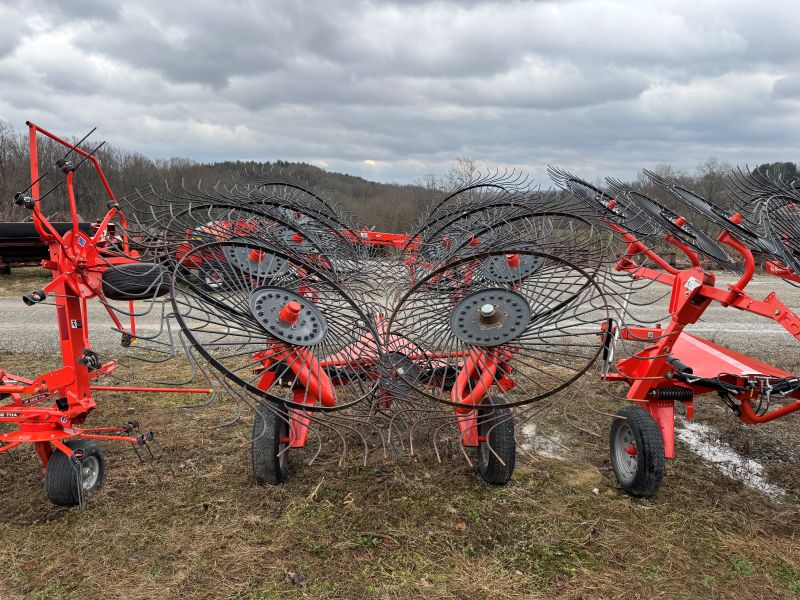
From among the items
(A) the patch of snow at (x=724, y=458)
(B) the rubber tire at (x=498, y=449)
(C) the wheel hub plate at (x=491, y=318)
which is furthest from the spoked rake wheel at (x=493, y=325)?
(A) the patch of snow at (x=724, y=458)

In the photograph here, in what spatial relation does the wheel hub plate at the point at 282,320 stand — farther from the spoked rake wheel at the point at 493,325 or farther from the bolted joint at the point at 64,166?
the bolted joint at the point at 64,166

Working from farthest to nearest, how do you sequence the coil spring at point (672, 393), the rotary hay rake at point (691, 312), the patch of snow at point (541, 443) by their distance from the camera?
1. the patch of snow at point (541, 443)
2. the coil spring at point (672, 393)
3. the rotary hay rake at point (691, 312)

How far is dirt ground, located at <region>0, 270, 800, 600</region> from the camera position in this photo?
289 cm

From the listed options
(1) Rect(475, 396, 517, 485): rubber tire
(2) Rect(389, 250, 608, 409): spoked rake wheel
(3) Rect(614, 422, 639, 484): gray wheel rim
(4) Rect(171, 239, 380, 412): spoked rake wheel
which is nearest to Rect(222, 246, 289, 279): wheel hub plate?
(4) Rect(171, 239, 380, 412): spoked rake wheel

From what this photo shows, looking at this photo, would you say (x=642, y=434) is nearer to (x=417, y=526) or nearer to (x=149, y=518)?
(x=417, y=526)

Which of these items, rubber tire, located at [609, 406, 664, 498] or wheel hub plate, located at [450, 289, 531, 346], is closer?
wheel hub plate, located at [450, 289, 531, 346]

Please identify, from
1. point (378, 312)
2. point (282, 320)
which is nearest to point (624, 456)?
point (378, 312)

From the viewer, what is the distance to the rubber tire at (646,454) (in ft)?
11.7

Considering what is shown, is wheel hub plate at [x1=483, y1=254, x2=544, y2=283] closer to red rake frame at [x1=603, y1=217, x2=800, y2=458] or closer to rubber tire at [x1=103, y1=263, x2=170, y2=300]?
red rake frame at [x1=603, y1=217, x2=800, y2=458]

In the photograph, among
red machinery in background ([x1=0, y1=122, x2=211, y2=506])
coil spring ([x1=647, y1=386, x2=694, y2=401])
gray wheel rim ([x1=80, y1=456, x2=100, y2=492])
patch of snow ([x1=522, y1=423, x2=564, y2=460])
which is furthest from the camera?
patch of snow ([x1=522, y1=423, x2=564, y2=460])

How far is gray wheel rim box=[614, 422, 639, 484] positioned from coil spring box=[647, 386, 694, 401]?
294 millimetres

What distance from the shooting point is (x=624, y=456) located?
4.00 metres

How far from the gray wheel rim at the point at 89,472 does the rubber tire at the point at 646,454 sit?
3589 millimetres

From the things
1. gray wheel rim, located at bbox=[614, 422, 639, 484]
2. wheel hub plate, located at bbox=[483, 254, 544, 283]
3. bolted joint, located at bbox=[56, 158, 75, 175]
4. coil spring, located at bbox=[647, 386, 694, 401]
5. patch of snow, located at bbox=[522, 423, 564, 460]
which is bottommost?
patch of snow, located at bbox=[522, 423, 564, 460]
